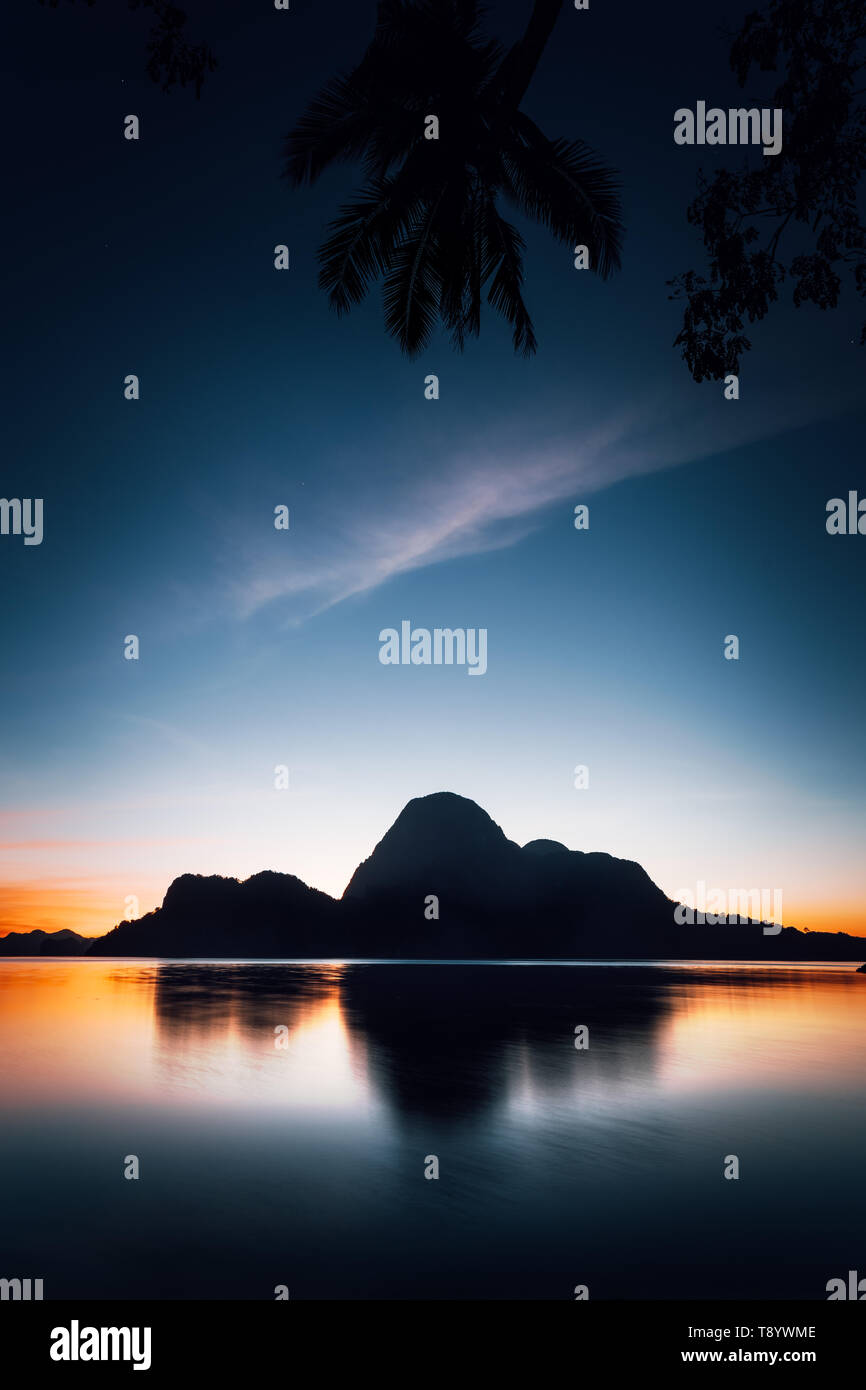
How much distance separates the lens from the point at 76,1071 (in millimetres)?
15539

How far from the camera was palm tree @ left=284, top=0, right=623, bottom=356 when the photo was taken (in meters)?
9.08

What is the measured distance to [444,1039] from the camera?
19672 mm

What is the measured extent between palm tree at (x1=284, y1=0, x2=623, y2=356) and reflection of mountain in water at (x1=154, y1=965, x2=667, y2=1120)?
11.1 meters

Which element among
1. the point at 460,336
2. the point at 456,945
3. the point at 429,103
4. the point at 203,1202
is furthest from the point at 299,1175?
the point at 456,945

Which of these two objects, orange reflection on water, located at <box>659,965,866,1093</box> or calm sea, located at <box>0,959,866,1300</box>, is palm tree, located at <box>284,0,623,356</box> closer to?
calm sea, located at <box>0,959,866,1300</box>

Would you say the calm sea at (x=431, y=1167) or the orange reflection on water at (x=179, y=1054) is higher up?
the calm sea at (x=431, y=1167)

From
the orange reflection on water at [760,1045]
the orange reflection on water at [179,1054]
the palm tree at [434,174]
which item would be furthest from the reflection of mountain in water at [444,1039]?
the palm tree at [434,174]

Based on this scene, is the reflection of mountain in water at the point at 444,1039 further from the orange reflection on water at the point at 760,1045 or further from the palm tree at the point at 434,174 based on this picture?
the palm tree at the point at 434,174

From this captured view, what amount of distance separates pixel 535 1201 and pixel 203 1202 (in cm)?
320

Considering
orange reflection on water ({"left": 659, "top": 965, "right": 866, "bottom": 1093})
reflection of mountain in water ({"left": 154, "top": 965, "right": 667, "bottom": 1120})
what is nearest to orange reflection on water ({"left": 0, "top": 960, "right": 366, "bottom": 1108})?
reflection of mountain in water ({"left": 154, "top": 965, "right": 667, "bottom": 1120})

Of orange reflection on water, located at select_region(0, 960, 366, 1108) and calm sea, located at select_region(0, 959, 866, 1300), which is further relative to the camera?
orange reflection on water, located at select_region(0, 960, 366, 1108)

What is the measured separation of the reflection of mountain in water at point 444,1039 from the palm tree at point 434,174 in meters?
11.1

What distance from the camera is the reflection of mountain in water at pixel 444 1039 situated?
44.1ft
